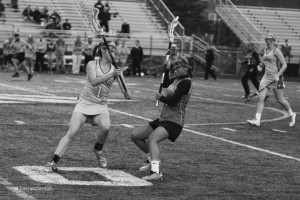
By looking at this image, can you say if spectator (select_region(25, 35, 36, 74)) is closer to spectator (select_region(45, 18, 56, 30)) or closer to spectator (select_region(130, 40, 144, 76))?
spectator (select_region(45, 18, 56, 30))

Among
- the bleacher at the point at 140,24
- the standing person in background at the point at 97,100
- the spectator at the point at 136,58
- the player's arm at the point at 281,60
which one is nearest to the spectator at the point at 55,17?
the bleacher at the point at 140,24

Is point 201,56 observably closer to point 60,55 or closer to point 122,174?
point 60,55

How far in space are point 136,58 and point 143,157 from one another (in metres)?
28.8

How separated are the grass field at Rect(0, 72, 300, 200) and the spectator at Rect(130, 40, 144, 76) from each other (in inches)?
754

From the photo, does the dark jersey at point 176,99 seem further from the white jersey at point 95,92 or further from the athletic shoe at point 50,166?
the athletic shoe at point 50,166

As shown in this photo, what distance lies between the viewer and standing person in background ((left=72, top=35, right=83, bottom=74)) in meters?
39.2

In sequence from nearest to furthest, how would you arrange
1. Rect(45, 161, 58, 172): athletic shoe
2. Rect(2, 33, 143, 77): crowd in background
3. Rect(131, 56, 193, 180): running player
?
→ Rect(45, 161, 58, 172): athletic shoe
Rect(131, 56, 193, 180): running player
Rect(2, 33, 143, 77): crowd in background

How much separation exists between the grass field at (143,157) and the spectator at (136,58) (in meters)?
19.1

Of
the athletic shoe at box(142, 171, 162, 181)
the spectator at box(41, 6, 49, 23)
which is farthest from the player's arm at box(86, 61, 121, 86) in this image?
the spectator at box(41, 6, 49, 23)

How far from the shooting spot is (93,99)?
10328 millimetres

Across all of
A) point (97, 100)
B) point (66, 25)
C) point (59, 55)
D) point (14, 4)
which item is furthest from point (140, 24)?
point (97, 100)

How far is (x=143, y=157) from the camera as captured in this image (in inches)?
455

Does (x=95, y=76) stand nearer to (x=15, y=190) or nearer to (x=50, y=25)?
(x=15, y=190)

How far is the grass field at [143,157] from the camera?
885 cm
